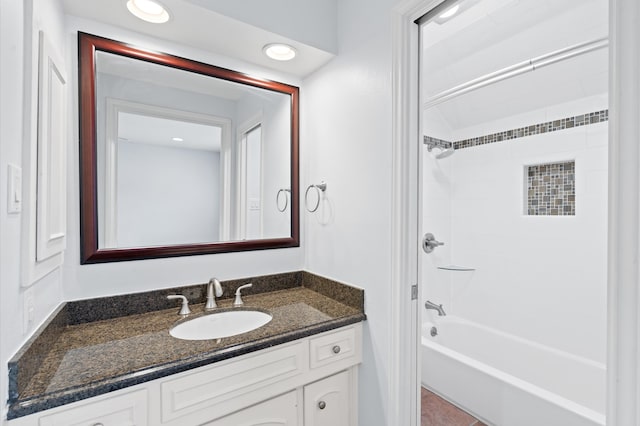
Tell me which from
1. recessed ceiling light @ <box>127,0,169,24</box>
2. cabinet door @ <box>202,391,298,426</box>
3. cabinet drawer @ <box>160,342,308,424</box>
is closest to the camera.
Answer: cabinet drawer @ <box>160,342,308,424</box>

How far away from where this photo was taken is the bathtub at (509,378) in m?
1.55

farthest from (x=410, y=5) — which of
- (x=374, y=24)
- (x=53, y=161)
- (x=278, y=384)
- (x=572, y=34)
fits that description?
(x=278, y=384)

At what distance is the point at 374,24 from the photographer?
140 centimetres

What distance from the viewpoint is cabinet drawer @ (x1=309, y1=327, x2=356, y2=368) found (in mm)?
1265

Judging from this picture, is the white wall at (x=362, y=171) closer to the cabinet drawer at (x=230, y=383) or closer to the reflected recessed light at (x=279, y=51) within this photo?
the reflected recessed light at (x=279, y=51)

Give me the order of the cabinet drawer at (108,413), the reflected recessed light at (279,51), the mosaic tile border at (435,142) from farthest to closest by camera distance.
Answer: the mosaic tile border at (435,142) < the reflected recessed light at (279,51) < the cabinet drawer at (108,413)

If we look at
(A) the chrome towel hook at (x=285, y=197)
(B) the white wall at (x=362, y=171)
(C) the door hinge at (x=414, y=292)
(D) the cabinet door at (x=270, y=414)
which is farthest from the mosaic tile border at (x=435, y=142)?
(D) the cabinet door at (x=270, y=414)

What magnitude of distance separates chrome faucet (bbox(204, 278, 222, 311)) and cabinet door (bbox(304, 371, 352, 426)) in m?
0.56

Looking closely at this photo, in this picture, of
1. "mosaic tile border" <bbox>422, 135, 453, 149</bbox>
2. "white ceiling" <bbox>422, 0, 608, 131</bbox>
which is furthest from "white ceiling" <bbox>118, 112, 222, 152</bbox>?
"mosaic tile border" <bbox>422, 135, 453, 149</bbox>

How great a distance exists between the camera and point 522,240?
245 cm

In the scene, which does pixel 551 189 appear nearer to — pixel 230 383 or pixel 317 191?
pixel 317 191

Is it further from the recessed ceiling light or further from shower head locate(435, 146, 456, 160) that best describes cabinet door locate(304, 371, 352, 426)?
shower head locate(435, 146, 456, 160)

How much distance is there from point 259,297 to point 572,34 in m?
2.37

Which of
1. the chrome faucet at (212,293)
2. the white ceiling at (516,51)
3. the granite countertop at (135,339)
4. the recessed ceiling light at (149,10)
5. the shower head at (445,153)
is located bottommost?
the granite countertop at (135,339)
